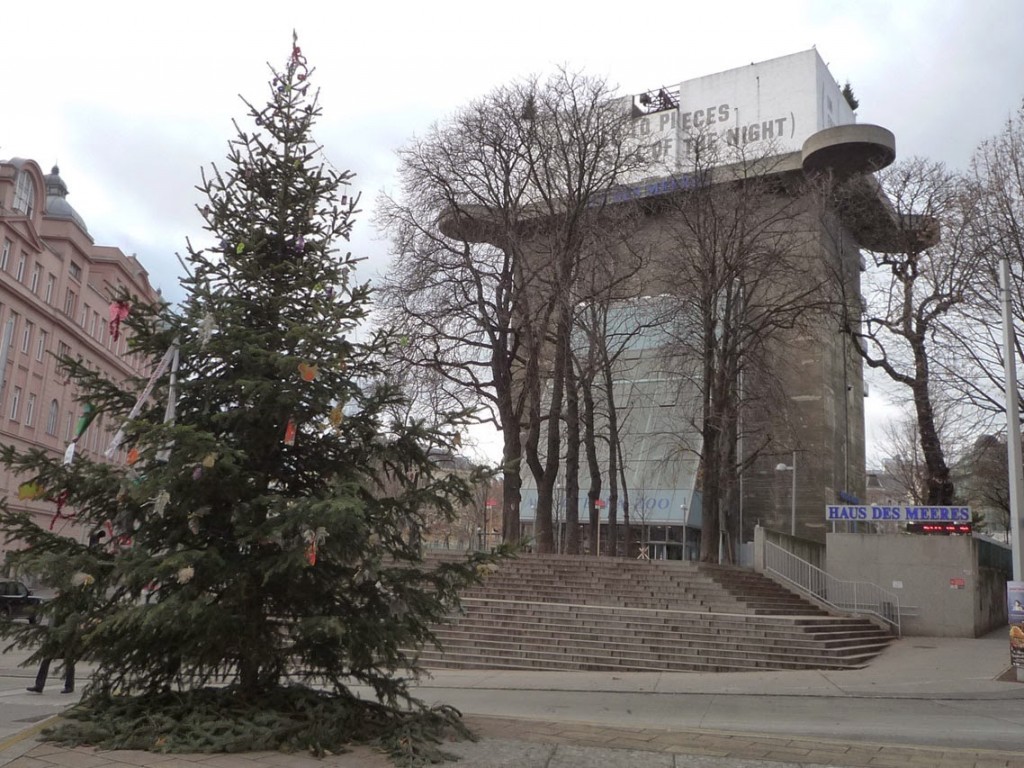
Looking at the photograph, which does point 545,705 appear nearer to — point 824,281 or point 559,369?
point 559,369

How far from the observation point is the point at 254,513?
8.18 meters

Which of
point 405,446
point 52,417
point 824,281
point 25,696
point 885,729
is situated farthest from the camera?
point 52,417

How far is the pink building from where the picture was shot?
41.1 metres

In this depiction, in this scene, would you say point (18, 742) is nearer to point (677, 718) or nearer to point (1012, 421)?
point (677, 718)

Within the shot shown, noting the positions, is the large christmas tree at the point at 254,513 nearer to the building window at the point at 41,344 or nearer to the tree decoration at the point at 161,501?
the tree decoration at the point at 161,501

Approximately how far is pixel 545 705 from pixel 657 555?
35460 mm

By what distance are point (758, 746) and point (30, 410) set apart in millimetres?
44879

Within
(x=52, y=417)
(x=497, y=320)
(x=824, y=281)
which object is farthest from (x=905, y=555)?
(x=52, y=417)

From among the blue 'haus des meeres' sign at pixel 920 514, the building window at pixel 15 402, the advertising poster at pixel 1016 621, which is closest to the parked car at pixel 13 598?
the building window at pixel 15 402

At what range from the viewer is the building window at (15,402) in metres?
41.6

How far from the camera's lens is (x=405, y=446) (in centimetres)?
903

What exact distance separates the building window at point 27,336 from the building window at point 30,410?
240 centimetres

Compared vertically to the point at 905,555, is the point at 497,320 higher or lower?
higher

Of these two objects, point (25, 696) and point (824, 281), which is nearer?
point (25, 696)
